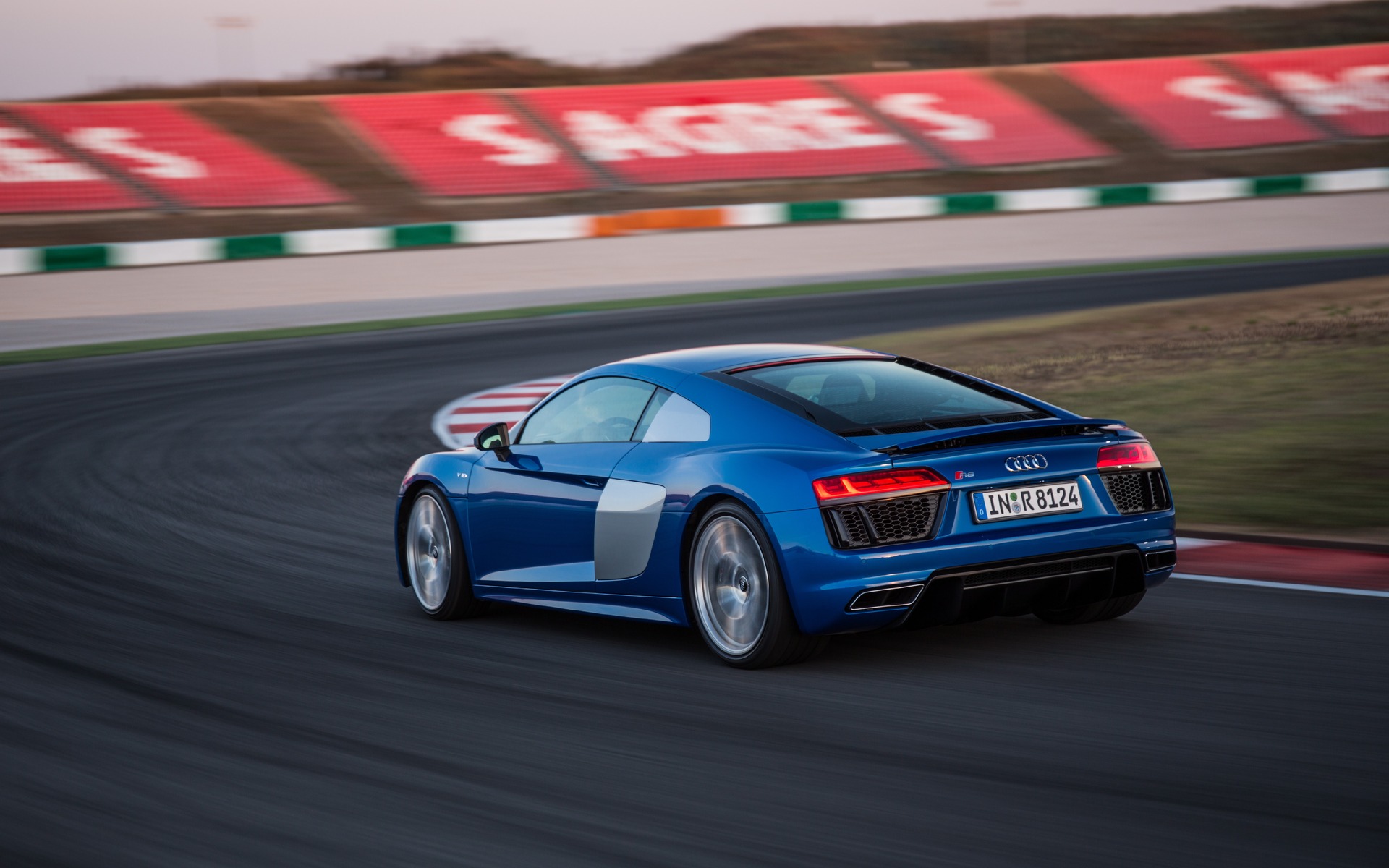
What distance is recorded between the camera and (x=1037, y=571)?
5.79 meters

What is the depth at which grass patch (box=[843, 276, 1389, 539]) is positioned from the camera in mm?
Answer: 9336

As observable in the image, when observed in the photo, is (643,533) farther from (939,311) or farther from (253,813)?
(939,311)

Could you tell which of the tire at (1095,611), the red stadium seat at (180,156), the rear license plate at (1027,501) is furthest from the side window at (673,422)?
the red stadium seat at (180,156)

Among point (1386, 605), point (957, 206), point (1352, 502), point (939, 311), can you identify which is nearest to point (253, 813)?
point (1386, 605)

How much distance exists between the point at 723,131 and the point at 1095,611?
44.4 meters

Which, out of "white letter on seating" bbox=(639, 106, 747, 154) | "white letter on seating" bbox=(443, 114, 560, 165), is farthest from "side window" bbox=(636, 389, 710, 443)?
"white letter on seating" bbox=(639, 106, 747, 154)

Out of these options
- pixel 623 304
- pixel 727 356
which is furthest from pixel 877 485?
pixel 623 304

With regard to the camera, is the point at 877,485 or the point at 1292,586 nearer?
the point at 877,485

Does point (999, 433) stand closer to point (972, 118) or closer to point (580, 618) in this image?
point (580, 618)

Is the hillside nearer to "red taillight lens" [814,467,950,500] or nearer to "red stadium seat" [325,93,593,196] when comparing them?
"red stadium seat" [325,93,593,196]

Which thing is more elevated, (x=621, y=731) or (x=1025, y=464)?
(x=1025, y=464)

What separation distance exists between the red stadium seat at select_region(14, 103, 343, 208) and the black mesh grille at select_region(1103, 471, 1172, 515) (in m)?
37.6

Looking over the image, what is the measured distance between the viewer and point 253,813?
4578 mm

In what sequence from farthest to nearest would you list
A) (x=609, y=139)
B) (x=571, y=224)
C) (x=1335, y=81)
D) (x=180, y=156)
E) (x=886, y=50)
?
(x=886, y=50) < (x=1335, y=81) < (x=609, y=139) < (x=180, y=156) < (x=571, y=224)
